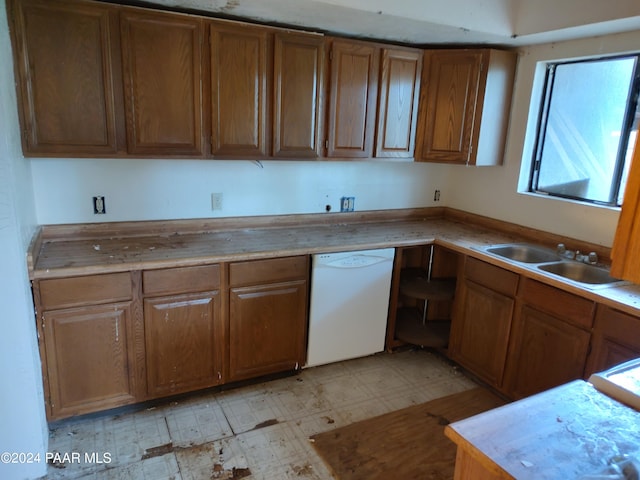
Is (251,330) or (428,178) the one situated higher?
(428,178)

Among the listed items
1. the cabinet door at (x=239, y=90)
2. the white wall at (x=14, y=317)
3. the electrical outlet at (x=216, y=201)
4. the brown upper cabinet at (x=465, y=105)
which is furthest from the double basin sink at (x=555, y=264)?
the white wall at (x=14, y=317)

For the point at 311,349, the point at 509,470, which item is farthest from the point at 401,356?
the point at 509,470

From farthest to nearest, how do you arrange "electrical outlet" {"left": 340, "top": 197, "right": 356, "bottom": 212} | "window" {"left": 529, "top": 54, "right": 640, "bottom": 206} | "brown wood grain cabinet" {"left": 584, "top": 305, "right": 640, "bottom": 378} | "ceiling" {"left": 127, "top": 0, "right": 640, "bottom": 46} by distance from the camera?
"electrical outlet" {"left": 340, "top": 197, "right": 356, "bottom": 212}
"window" {"left": 529, "top": 54, "right": 640, "bottom": 206}
"ceiling" {"left": 127, "top": 0, "right": 640, "bottom": 46}
"brown wood grain cabinet" {"left": 584, "top": 305, "right": 640, "bottom": 378}

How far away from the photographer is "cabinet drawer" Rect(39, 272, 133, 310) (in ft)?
6.96

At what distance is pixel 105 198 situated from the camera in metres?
2.62

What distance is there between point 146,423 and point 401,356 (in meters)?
1.77

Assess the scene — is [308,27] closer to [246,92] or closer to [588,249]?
[246,92]

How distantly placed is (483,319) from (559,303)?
0.56 m

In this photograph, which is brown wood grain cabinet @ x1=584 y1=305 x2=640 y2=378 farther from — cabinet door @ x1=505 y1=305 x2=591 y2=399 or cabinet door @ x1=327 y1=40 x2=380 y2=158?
cabinet door @ x1=327 y1=40 x2=380 y2=158

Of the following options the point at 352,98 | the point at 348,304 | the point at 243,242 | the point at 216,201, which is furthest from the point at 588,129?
the point at 216,201

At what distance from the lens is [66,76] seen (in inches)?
84.9

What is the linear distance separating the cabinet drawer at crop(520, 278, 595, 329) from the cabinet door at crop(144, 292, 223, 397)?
1.75 m

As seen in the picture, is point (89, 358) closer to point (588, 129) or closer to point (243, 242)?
point (243, 242)

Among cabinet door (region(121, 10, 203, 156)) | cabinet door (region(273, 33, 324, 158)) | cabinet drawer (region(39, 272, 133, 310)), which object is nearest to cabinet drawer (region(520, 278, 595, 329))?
cabinet door (region(273, 33, 324, 158))
